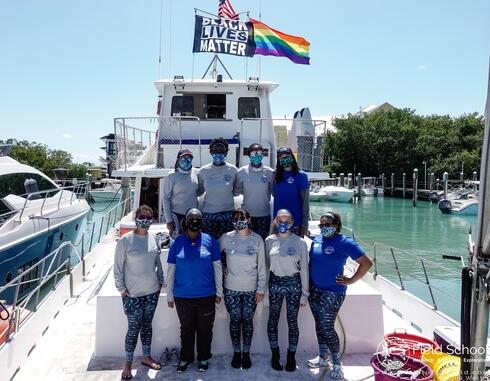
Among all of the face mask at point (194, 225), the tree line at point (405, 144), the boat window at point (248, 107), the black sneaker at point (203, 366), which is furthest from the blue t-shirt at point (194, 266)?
the tree line at point (405, 144)

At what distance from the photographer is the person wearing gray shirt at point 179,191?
16.5 ft

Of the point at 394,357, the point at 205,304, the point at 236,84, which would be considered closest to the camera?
the point at 394,357

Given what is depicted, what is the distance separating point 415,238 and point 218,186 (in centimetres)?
2156

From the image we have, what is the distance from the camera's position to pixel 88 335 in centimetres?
559

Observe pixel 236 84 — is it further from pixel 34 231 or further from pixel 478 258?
pixel 478 258

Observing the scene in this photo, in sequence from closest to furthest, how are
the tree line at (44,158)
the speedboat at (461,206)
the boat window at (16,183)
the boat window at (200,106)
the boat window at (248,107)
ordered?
1. the boat window at (200,106)
2. the boat window at (248,107)
3. the boat window at (16,183)
4. the speedboat at (461,206)
5. the tree line at (44,158)

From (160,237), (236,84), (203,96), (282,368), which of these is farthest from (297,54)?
(282,368)

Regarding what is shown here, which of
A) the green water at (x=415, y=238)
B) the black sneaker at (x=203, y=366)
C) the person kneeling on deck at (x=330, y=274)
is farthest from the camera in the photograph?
the green water at (x=415, y=238)

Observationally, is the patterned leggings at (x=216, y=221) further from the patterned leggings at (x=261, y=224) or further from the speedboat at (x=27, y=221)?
the speedboat at (x=27, y=221)

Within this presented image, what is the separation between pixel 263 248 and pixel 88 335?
2996 mm

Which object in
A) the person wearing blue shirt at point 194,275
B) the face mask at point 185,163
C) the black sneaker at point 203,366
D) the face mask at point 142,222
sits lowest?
the black sneaker at point 203,366

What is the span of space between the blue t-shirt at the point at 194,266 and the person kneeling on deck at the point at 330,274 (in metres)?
1.10

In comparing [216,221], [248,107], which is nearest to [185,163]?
[216,221]

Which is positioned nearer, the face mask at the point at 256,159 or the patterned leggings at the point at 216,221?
the face mask at the point at 256,159
